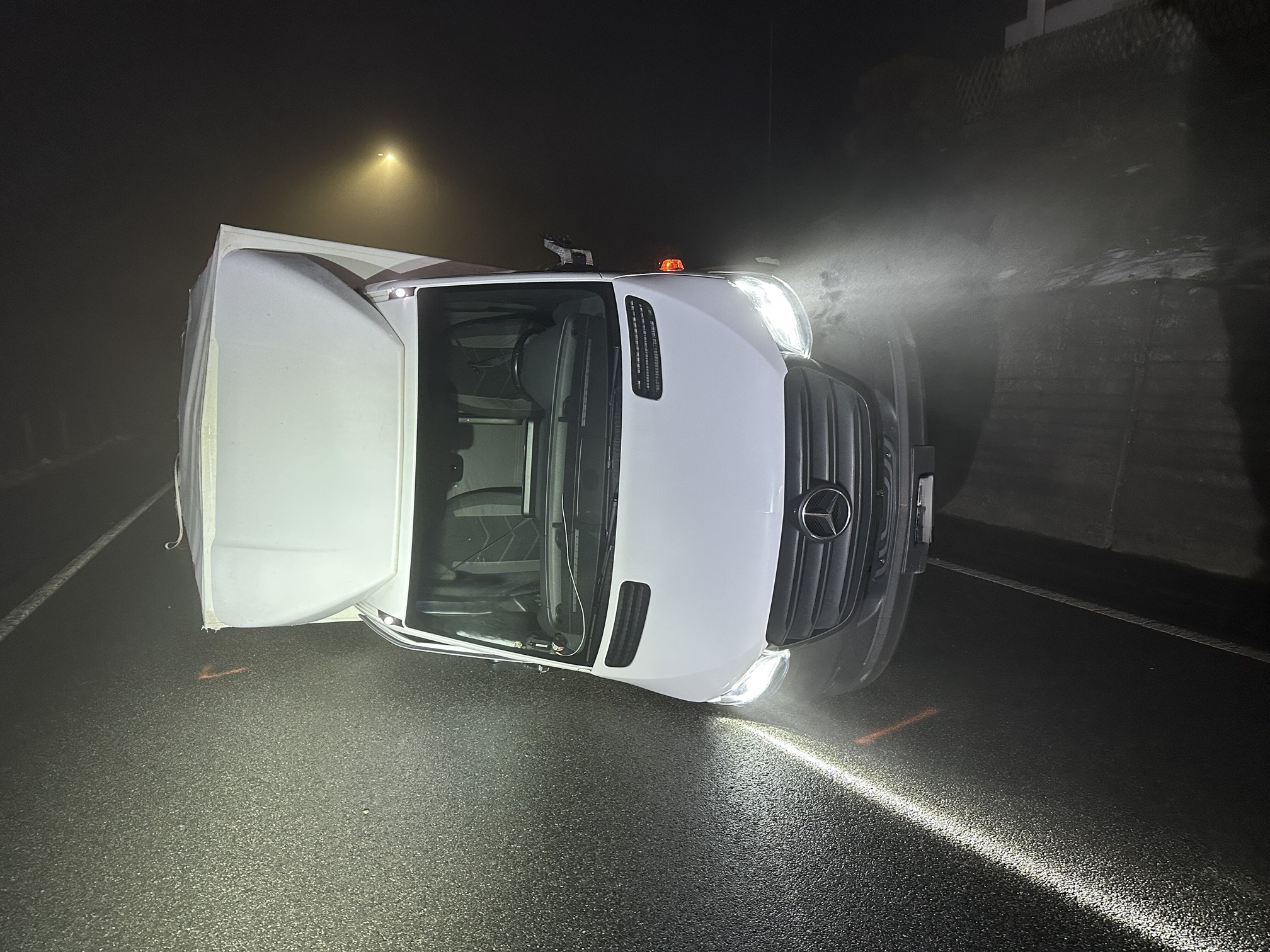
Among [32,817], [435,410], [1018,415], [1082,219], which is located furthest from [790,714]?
[1082,219]

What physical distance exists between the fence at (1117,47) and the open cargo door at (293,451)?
9.91 m


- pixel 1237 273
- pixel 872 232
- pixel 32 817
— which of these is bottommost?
pixel 32 817

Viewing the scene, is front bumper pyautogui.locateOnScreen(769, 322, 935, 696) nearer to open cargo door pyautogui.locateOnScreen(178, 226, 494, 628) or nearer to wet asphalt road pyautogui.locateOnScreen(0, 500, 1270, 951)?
wet asphalt road pyautogui.locateOnScreen(0, 500, 1270, 951)

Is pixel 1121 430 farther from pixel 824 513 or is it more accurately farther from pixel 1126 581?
pixel 824 513

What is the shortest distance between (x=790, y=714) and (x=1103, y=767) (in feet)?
4.26

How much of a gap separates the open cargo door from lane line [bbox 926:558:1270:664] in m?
4.14

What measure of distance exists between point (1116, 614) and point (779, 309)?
316 cm

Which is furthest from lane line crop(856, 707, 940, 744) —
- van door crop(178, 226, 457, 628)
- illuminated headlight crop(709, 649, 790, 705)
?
van door crop(178, 226, 457, 628)

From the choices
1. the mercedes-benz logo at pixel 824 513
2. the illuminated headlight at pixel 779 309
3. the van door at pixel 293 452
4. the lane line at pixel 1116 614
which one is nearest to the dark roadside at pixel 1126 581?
the lane line at pixel 1116 614

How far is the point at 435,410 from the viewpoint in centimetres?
342

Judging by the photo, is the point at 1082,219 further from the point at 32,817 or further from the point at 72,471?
the point at 72,471

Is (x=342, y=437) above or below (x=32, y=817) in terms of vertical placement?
above

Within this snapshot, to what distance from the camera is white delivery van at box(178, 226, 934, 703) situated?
2.83 meters

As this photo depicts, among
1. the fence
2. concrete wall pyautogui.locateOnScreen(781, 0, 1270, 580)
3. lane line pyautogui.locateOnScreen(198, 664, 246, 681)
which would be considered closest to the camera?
lane line pyautogui.locateOnScreen(198, 664, 246, 681)
